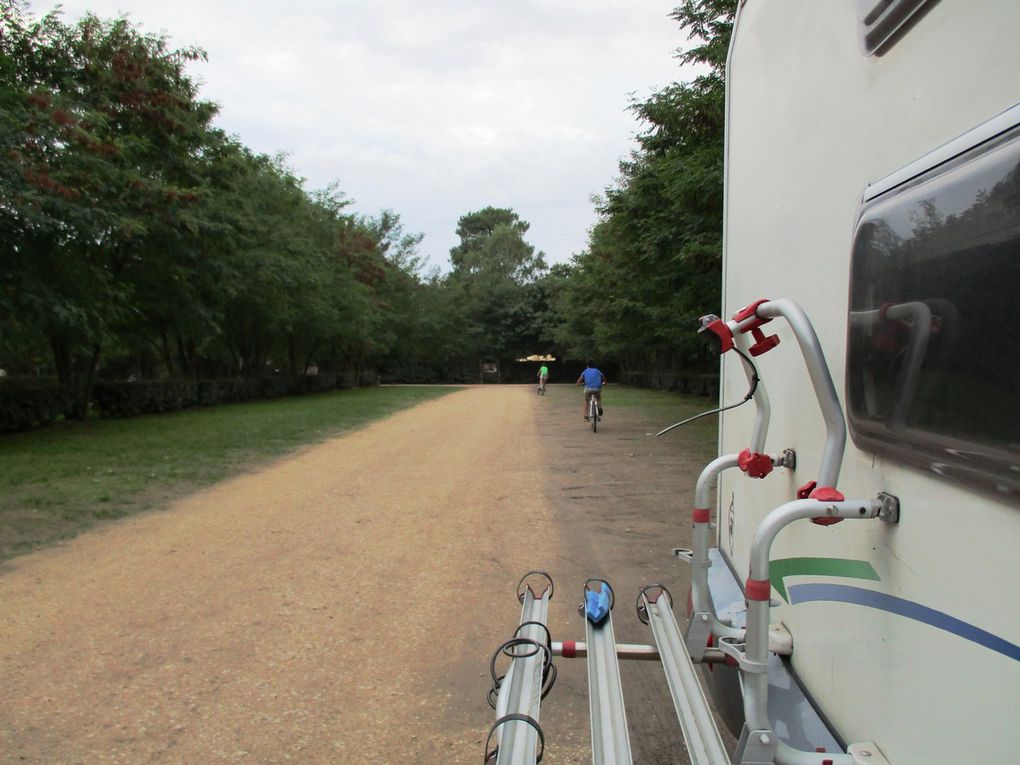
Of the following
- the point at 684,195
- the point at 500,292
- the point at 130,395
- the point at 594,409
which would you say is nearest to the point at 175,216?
the point at 130,395

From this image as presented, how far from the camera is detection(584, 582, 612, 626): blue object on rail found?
3049 mm

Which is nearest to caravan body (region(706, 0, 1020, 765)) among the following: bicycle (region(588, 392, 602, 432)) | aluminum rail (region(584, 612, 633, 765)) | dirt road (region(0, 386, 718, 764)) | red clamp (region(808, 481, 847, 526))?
red clamp (region(808, 481, 847, 526))

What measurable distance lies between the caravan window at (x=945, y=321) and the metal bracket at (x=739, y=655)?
2.07ft

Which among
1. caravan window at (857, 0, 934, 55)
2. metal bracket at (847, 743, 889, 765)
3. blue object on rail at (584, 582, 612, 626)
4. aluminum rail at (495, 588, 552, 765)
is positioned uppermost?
caravan window at (857, 0, 934, 55)

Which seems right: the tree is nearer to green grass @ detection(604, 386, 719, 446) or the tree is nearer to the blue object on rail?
green grass @ detection(604, 386, 719, 446)

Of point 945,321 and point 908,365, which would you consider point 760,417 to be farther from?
point 945,321

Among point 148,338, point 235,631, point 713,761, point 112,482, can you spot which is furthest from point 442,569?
point 148,338

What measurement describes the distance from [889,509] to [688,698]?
2.87 ft

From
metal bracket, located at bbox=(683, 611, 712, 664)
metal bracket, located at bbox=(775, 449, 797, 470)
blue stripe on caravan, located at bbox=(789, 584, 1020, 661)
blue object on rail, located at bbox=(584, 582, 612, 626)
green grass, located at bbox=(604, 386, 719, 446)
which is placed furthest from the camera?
green grass, located at bbox=(604, 386, 719, 446)

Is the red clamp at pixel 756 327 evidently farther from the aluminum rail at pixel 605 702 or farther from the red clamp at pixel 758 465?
the aluminum rail at pixel 605 702

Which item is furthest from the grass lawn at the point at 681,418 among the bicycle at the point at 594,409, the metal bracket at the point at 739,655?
the metal bracket at the point at 739,655

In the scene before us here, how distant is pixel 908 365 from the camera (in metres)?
1.80

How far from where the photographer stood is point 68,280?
14461mm

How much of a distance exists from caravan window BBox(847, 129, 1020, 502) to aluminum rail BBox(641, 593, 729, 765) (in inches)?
35.5
